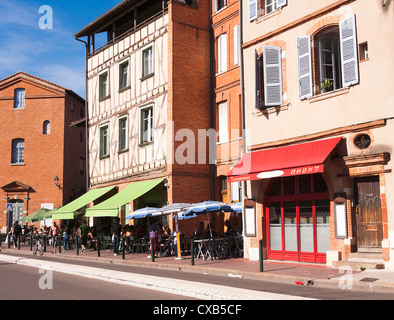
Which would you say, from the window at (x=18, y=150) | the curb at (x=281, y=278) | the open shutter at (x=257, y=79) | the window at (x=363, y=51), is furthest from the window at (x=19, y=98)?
the window at (x=363, y=51)

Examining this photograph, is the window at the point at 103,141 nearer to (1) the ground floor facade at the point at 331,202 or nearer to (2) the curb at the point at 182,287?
(1) the ground floor facade at the point at 331,202

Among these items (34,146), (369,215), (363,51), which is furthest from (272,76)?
(34,146)

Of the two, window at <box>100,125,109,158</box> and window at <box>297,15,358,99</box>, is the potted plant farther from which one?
window at <box>100,125,109,158</box>

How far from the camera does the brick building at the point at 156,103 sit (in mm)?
22125

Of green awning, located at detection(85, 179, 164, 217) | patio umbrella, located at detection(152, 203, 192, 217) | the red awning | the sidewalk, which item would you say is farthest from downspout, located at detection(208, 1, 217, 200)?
the red awning

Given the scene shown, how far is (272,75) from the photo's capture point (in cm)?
1648

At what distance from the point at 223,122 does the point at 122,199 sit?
566 cm

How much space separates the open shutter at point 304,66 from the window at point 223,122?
6.74m

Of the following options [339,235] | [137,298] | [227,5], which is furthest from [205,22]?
[137,298]

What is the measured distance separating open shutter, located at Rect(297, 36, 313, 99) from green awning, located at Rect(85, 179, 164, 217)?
28.9 ft

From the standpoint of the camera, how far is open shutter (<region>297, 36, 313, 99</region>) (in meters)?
15.3

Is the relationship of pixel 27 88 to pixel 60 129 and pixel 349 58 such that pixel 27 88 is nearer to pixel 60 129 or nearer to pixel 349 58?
pixel 60 129

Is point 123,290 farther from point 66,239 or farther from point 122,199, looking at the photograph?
point 66,239
